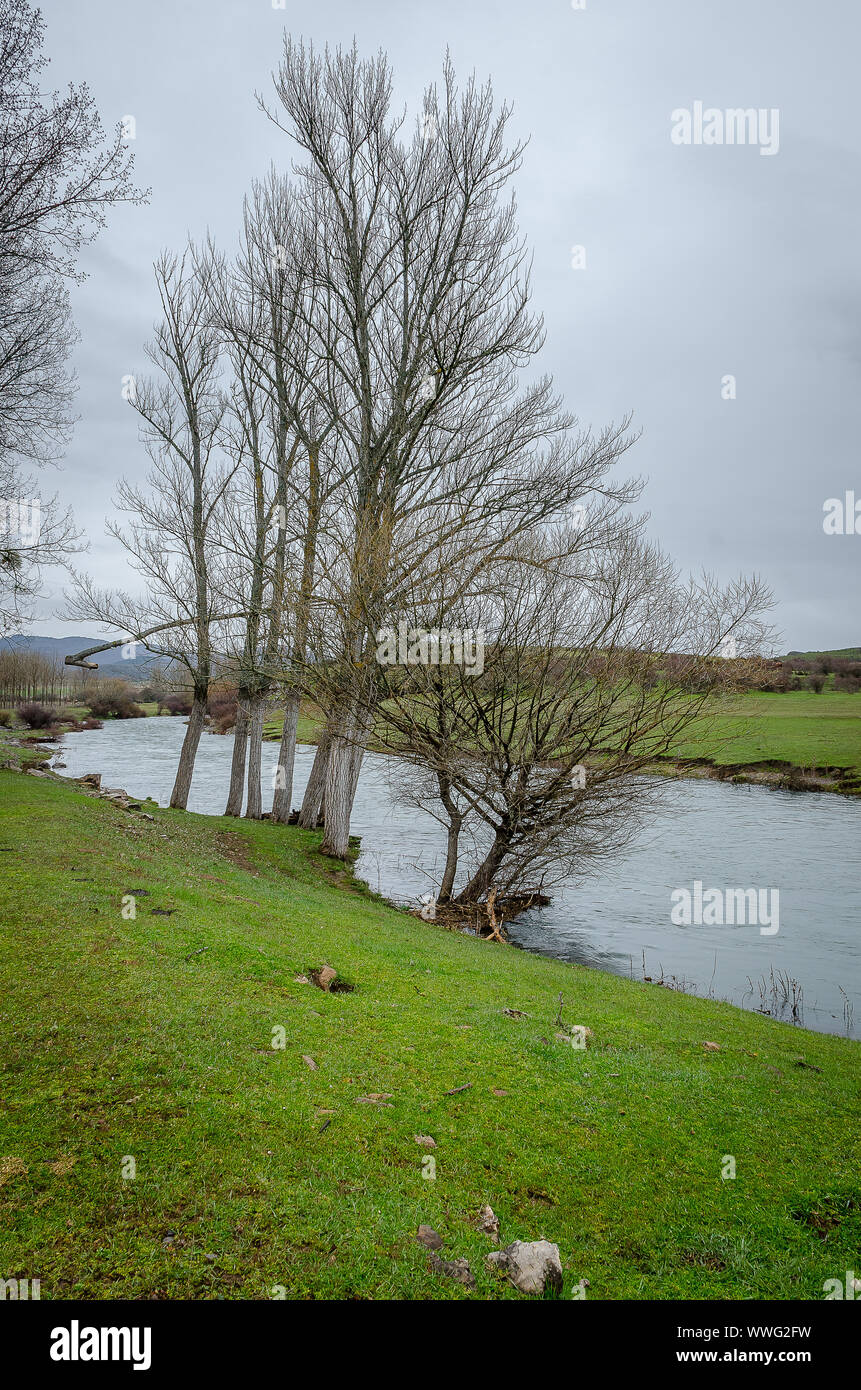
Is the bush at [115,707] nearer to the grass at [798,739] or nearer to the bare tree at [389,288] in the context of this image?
the grass at [798,739]

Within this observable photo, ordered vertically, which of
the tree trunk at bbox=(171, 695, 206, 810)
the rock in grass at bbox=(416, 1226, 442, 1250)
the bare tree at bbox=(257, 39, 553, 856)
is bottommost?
the rock in grass at bbox=(416, 1226, 442, 1250)

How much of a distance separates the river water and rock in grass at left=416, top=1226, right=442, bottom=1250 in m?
10.9

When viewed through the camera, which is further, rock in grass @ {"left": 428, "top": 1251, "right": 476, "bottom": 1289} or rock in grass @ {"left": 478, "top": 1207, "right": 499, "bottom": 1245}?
rock in grass @ {"left": 478, "top": 1207, "right": 499, "bottom": 1245}

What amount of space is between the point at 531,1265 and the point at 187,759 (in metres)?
21.8

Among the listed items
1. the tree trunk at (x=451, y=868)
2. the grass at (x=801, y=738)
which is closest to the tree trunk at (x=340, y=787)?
the tree trunk at (x=451, y=868)

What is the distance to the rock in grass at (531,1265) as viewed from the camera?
3.73m

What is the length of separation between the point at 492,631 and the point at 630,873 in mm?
11909

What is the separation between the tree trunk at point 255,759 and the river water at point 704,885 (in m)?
3.90

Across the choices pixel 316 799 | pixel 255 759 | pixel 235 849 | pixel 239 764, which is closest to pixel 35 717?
pixel 239 764

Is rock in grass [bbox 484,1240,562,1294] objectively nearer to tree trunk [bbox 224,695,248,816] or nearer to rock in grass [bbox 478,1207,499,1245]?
rock in grass [bbox 478,1207,499,1245]

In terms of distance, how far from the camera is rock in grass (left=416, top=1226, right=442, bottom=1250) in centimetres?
401

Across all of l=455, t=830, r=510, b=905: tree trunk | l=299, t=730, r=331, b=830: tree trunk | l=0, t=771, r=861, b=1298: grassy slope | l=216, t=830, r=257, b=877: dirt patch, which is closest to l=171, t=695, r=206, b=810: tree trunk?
l=299, t=730, r=331, b=830: tree trunk

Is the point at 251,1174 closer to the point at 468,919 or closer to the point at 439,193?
the point at 468,919

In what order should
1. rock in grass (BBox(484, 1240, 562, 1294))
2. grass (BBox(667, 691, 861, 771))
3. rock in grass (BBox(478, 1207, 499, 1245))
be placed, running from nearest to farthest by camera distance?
1. rock in grass (BBox(484, 1240, 562, 1294))
2. rock in grass (BBox(478, 1207, 499, 1245))
3. grass (BBox(667, 691, 861, 771))
